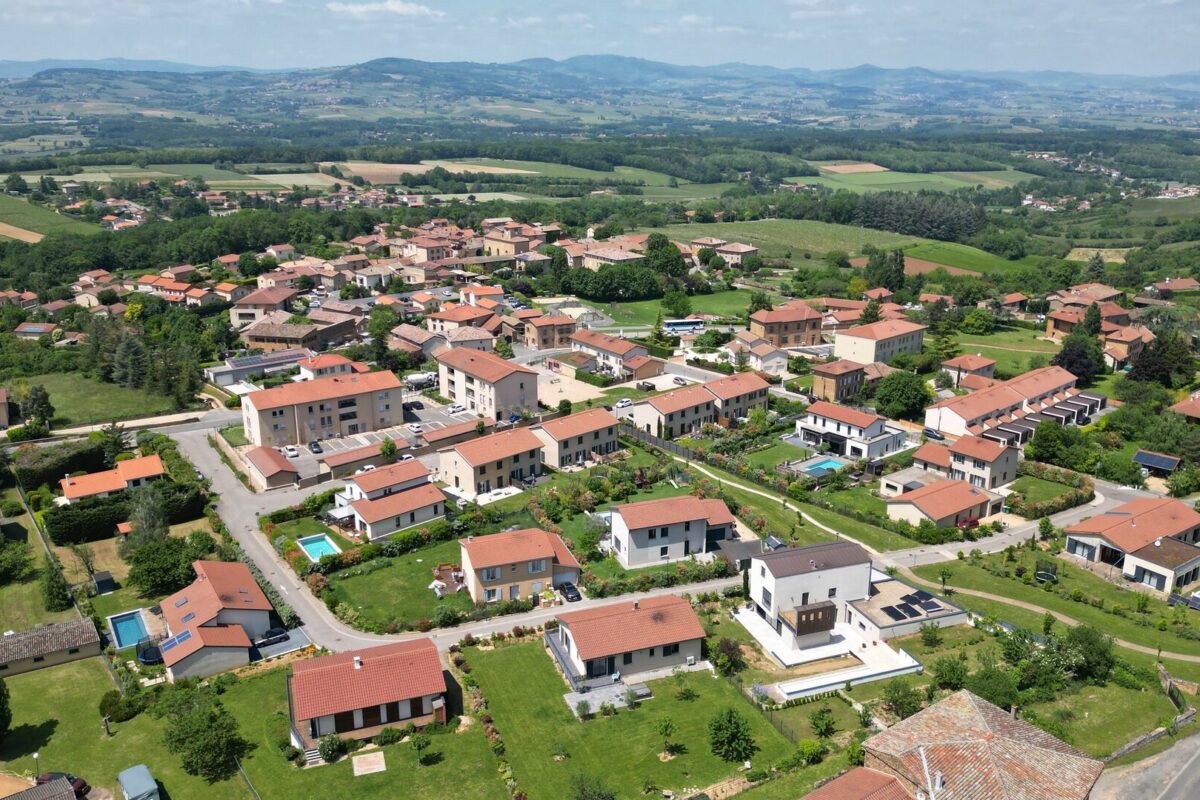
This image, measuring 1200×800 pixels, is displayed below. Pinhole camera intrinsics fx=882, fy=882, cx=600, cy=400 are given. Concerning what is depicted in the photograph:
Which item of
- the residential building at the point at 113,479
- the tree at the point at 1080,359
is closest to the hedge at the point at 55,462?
the residential building at the point at 113,479

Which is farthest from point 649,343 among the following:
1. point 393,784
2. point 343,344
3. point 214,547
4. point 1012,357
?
point 393,784

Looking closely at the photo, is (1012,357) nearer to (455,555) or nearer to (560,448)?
(560,448)

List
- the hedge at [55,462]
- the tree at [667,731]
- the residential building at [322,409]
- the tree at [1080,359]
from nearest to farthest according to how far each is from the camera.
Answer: the tree at [667,731], the hedge at [55,462], the residential building at [322,409], the tree at [1080,359]

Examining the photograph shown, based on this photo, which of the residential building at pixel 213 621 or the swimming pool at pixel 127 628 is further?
the swimming pool at pixel 127 628

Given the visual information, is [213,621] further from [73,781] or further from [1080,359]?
[1080,359]

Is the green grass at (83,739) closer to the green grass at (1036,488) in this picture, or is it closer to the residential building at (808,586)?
the residential building at (808,586)

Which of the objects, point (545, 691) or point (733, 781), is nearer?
point (733, 781)
